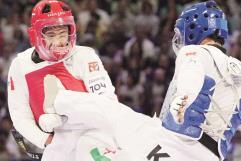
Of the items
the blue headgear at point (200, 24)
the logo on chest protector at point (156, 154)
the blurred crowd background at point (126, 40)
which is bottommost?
the blurred crowd background at point (126, 40)

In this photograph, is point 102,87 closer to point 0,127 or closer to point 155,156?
point 155,156

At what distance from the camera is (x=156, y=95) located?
35.3ft

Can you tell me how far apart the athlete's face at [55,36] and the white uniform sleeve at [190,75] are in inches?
47.9

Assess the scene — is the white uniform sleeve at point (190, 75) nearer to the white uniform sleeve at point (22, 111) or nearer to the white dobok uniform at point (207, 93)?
the white dobok uniform at point (207, 93)

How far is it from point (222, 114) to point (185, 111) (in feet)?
1.03

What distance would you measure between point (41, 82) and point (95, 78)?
452 mm

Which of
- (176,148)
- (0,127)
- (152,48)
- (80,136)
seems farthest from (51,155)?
(152,48)

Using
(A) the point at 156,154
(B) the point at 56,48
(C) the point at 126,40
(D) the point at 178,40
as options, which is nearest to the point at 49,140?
(B) the point at 56,48

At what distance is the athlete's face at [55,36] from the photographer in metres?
5.84

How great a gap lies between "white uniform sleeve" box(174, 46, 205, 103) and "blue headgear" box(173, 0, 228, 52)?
325 millimetres

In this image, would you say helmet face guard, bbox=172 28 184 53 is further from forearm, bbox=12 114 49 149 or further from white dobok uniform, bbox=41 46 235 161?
forearm, bbox=12 114 49 149

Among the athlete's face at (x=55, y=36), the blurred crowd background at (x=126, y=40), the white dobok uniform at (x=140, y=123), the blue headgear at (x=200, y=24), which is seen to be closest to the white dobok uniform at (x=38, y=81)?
the athlete's face at (x=55, y=36)

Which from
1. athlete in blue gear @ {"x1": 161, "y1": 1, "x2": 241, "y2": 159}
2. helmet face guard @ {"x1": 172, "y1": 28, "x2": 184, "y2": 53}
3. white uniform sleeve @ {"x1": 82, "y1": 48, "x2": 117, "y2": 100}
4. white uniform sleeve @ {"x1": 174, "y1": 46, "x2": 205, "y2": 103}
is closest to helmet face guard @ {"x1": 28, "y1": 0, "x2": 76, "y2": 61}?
white uniform sleeve @ {"x1": 82, "y1": 48, "x2": 117, "y2": 100}

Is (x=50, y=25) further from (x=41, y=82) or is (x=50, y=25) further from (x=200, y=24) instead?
(x=200, y=24)
